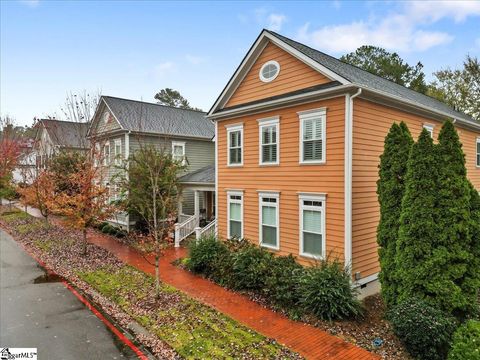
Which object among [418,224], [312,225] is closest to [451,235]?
[418,224]

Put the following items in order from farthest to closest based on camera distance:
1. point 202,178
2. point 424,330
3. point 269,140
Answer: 1. point 202,178
2. point 269,140
3. point 424,330

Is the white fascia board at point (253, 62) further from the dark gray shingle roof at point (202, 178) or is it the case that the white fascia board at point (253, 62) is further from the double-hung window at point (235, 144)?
the dark gray shingle roof at point (202, 178)

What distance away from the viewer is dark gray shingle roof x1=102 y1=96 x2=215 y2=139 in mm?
20250

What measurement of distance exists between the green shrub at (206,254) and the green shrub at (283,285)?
257cm

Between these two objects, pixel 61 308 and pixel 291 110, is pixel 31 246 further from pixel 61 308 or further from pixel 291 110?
pixel 291 110

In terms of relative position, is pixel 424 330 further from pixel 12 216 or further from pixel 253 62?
pixel 12 216

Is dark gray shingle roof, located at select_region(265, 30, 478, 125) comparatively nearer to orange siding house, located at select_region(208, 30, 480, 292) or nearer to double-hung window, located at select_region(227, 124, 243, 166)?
orange siding house, located at select_region(208, 30, 480, 292)

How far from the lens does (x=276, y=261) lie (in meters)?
10.1

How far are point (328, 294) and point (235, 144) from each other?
25.3ft

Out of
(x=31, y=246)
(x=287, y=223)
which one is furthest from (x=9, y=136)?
(x=287, y=223)

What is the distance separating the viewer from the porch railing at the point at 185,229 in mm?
16466

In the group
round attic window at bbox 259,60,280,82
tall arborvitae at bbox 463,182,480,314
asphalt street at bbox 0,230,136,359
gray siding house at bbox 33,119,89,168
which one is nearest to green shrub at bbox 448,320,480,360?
tall arborvitae at bbox 463,182,480,314

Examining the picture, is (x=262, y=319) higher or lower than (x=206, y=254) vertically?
lower

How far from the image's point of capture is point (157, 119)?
864 inches
